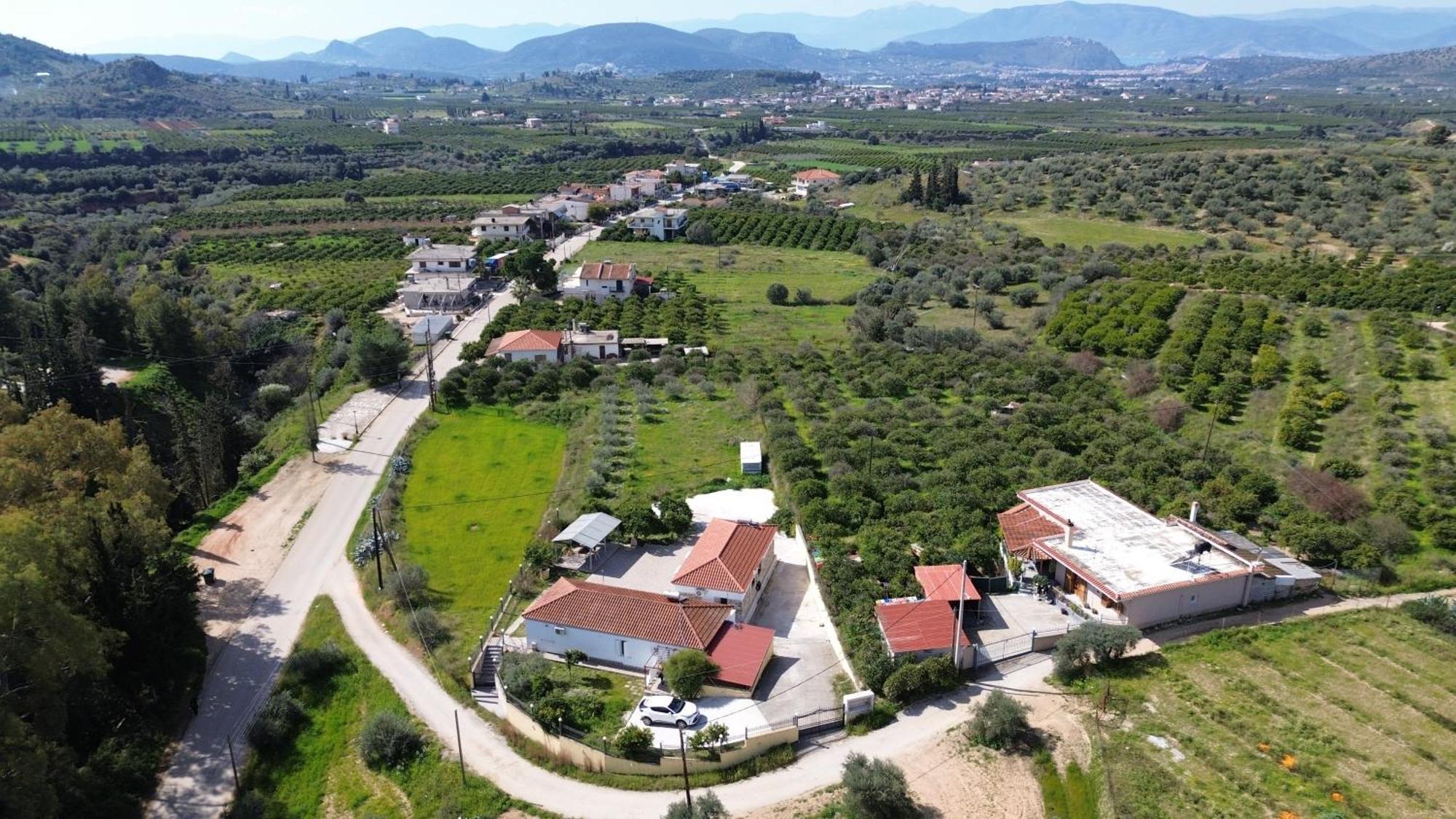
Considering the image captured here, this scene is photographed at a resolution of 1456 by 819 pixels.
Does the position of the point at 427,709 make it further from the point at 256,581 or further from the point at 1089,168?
the point at 1089,168

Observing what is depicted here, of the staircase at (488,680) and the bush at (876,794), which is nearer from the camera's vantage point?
the bush at (876,794)

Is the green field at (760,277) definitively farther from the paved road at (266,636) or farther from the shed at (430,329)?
the paved road at (266,636)

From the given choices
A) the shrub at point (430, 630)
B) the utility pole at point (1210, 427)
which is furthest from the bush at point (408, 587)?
the utility pole at point (1210, 427)

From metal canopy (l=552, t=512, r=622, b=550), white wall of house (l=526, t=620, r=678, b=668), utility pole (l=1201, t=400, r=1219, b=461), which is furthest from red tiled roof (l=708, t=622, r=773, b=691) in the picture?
utility pole (l=1201, t=400, r=1219, b=461)

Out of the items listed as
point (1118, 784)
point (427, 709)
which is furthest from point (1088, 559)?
point (427, 709)

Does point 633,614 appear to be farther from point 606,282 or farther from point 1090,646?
point 606,282

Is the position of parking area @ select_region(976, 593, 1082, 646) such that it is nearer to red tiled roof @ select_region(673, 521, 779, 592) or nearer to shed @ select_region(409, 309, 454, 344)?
red tiled roof @ select_region(673, 521, 779, 592)
